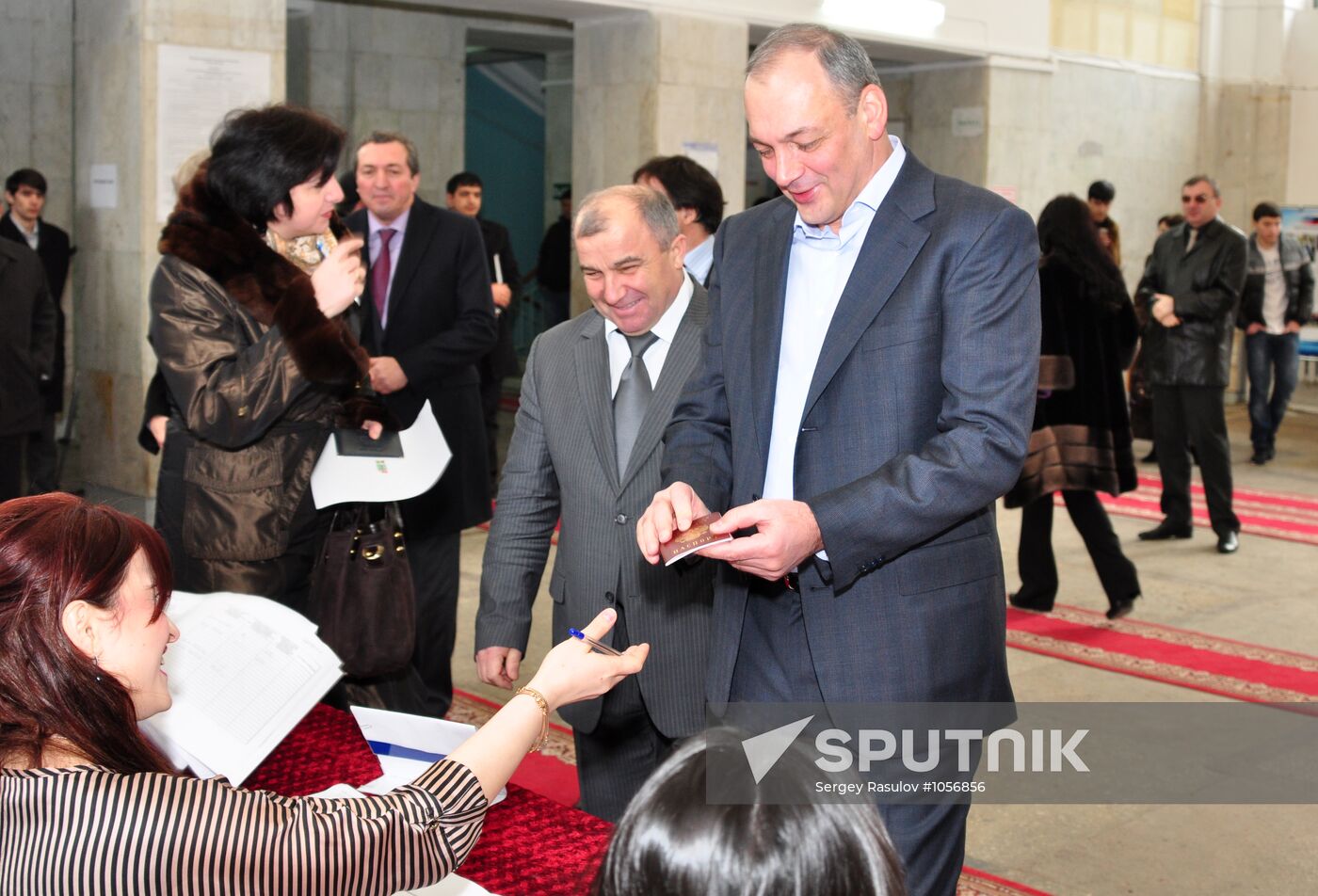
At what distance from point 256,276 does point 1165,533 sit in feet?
19.6

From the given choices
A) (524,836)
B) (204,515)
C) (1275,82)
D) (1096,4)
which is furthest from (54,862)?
(1275,82)

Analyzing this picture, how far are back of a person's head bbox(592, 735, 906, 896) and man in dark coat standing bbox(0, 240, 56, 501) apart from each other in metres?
5.84

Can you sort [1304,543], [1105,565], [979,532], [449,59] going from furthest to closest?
[449,59] → [1304,543] → [1105,565] → [979,532]

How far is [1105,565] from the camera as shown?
6.20 m

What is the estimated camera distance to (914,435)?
87.9 inches

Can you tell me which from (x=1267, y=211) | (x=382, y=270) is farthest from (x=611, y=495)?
(x=1267, y=211)

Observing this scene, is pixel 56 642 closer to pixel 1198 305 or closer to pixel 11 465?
pixel 11 465

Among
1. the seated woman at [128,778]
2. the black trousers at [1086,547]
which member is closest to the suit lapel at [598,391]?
the seated woman at [128,778]

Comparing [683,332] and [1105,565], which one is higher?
[683,332]

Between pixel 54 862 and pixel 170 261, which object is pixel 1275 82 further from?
pixel 54 862

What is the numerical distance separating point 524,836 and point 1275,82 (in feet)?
48.9

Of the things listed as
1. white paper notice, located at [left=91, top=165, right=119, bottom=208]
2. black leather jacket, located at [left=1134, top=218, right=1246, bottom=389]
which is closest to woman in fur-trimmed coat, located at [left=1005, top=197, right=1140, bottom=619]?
black leather jacket, located at [left=1134, top=218, right=1246, bottom=389]

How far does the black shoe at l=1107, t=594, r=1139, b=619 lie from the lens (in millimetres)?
6191

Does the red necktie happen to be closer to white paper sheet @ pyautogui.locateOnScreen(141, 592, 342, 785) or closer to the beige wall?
white paper sheet @ pyautogui.locateOnScreen(141, 592, 342, 785)
